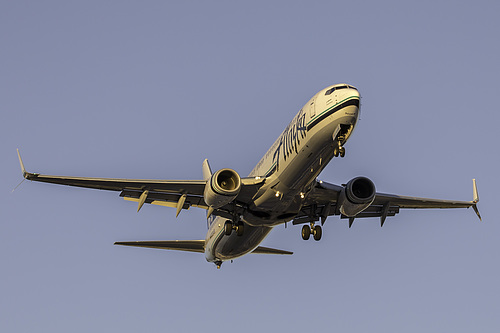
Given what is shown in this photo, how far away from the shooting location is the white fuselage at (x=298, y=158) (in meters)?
32.1

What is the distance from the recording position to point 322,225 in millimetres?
40312

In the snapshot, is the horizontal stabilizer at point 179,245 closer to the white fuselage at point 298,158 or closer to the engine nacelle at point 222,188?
the white fuselage at point 298,158

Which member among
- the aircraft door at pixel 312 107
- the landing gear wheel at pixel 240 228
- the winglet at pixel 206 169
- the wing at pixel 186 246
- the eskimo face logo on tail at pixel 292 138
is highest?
the aircraft door at pixel 312 107

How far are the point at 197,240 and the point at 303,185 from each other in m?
13.0

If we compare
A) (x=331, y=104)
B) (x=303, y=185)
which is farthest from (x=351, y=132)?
(x=303, y=185)

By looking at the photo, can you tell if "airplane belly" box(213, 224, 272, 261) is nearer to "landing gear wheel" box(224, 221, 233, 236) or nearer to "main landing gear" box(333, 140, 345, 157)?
"landing gear wheel" box(224, 221, 233, 236)

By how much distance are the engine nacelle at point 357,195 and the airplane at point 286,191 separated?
5 centimetres

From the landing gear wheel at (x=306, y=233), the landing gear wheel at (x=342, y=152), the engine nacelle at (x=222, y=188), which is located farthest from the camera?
the landing gear wheel at (x=306, y=233)

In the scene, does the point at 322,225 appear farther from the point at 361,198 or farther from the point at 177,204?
the point at 177,204

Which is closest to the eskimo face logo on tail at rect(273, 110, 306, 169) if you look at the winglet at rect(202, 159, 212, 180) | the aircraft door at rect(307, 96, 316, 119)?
the aircraft door at rect(307, 96, 316, 119)

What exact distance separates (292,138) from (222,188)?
396 centimetres

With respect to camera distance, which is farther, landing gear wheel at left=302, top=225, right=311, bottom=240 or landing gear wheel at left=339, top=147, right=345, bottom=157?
landing gear wheel at left=302, top=225, right=311, bottom=240

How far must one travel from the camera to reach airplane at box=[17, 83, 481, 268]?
1282 inches

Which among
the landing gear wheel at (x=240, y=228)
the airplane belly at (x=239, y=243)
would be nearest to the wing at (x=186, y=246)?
the airplane belly at (x=239, y=243)
